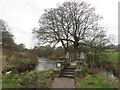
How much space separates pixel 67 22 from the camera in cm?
1485

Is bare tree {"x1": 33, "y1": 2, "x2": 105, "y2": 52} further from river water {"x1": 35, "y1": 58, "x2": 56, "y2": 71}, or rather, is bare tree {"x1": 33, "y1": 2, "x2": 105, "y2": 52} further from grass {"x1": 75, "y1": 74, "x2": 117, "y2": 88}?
grass {"x1": 75, "y1": 74, "x2": 117, "y2": 88}

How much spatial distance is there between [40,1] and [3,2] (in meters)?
2.69

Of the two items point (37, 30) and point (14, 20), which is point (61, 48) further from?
point (14, 20)

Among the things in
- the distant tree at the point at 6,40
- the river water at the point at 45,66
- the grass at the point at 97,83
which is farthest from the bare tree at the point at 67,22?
the grass at the point at 97,83

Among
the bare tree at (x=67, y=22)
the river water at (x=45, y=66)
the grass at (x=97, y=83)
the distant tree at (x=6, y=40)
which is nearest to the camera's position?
the grass at (x=97, y=83)

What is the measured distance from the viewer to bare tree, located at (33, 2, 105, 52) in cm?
1443

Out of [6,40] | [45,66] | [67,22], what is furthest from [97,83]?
[6,40]

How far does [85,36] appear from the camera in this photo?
14.3 m

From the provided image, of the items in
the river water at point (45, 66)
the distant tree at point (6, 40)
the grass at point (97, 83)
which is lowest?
the river water at point (45, 66)

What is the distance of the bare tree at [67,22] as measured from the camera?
14.4 meters

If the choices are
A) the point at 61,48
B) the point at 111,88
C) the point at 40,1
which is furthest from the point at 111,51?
the point at 40,1

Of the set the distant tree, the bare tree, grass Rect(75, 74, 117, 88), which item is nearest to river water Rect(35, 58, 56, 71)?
the bare tree

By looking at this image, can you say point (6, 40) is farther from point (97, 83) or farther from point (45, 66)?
point (97, 83)

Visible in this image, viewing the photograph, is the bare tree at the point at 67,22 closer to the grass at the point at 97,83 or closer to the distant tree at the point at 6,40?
the distant tree at the point at 6,40
